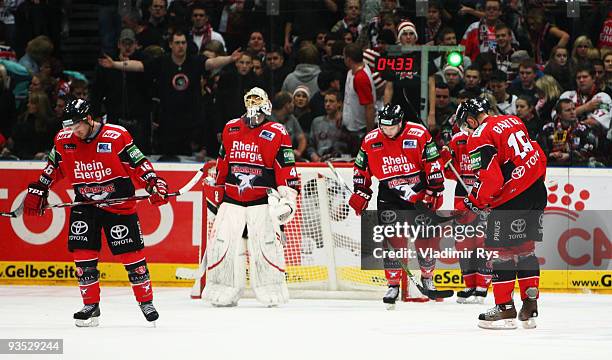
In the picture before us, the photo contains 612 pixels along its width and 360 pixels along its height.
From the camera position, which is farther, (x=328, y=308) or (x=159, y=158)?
(x=159, y=158)

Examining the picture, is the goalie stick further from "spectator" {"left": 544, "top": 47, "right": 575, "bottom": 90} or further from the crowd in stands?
"spectator" {"left": 544, "top": 47, "right": 575, "bottom": 90}

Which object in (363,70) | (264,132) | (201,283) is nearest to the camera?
(264,132)

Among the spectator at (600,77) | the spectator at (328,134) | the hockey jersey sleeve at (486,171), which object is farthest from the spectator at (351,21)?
the hockey jersey sleeve at (486,171)

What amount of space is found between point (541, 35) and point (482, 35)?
55 cm

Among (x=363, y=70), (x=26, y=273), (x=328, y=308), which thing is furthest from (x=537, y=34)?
(x=26, y=273)

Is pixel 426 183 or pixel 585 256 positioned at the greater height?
pixel 426 183

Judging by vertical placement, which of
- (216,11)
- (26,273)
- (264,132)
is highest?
(216,11)

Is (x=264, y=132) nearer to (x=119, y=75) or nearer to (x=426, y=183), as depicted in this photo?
(x=426, y=183)

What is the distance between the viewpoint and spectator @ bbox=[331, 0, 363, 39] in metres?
11.5

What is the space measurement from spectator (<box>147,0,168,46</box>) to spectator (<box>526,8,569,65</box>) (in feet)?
11.4

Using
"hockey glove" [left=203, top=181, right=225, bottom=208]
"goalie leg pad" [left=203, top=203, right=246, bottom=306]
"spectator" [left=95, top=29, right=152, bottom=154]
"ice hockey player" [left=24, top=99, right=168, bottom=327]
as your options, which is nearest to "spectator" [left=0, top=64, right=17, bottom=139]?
"spectator" [left=95, top=29, right=152, bottom=154]

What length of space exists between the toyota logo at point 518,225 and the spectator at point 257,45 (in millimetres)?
4003

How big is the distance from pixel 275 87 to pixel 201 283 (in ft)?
6.67

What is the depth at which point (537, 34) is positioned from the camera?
11.5m
